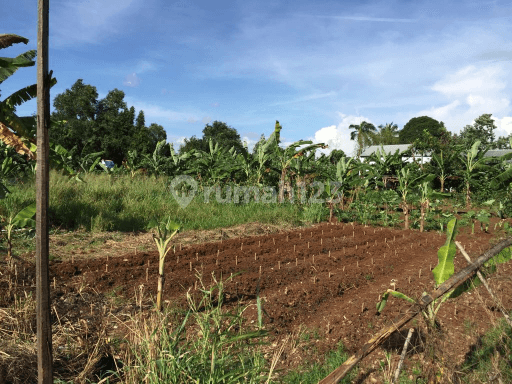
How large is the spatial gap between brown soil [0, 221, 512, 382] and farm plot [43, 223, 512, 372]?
0.01 meters

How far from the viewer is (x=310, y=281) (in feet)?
17.3

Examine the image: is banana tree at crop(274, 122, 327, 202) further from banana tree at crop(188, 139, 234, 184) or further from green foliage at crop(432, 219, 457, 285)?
green foliage at crop(432, 219, 457, 285)

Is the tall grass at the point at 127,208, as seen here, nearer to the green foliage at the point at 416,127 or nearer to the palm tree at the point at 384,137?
the palm tree at the point at 384,137

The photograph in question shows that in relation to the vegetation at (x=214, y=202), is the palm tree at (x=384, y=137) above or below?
above

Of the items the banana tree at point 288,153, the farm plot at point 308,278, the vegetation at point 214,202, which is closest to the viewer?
the vegetation at point 214,202

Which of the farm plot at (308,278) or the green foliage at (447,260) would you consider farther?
the farm plot at (308,278)

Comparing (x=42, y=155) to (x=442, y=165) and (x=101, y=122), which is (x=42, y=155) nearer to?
(x=442, y=165)

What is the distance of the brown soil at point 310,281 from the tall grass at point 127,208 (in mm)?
1575

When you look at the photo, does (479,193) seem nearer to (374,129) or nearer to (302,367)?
(302,367)

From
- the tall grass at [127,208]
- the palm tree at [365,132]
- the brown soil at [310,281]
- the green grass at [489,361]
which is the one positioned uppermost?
the palm tree at [365,132]

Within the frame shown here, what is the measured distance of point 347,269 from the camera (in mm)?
6004

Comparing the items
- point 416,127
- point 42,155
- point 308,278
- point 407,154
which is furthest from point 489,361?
point 416,127

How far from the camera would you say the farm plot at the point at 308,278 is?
161 inches

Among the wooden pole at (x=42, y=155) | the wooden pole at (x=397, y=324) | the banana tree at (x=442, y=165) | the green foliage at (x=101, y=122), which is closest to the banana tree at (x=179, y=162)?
the banana tree at (x=442, y=165)
